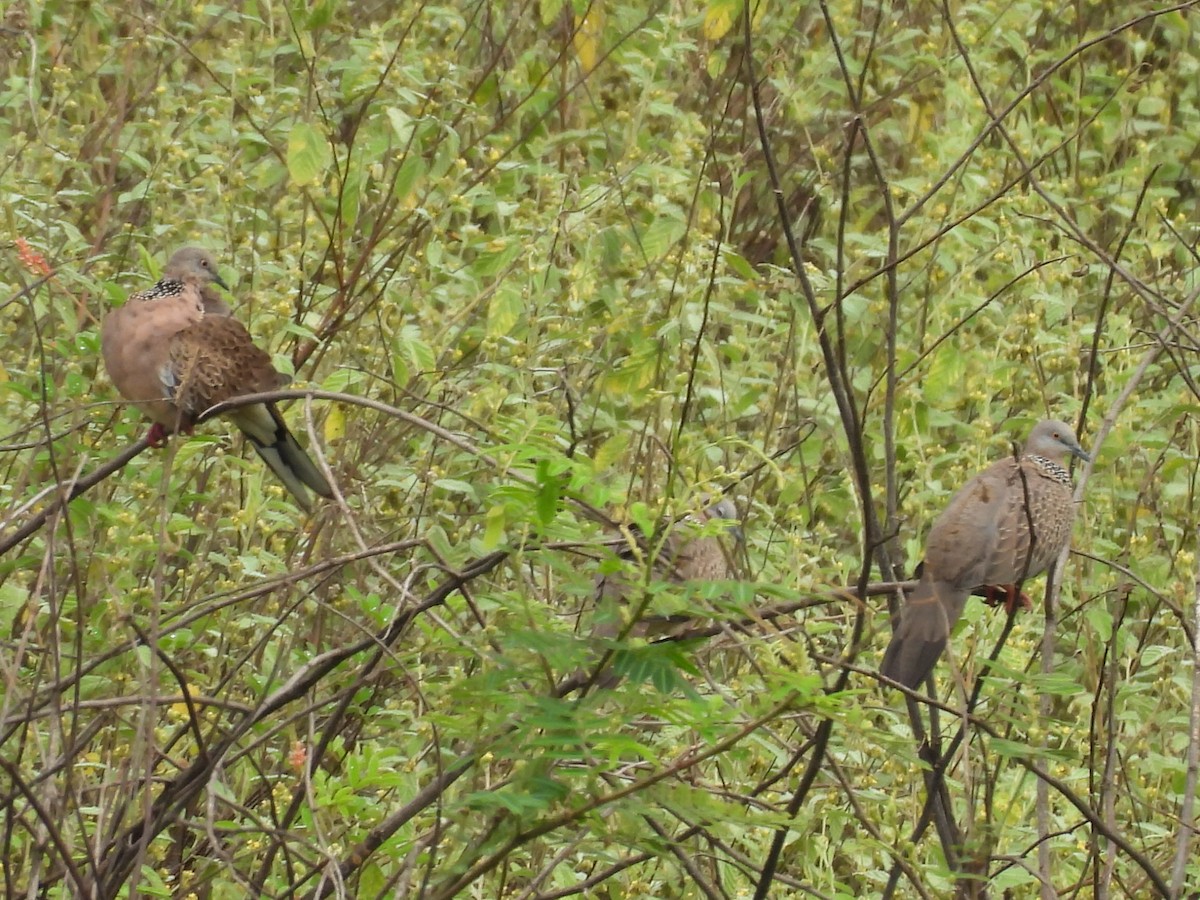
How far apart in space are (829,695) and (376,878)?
50.0 inches

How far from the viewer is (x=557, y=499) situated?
2352mm

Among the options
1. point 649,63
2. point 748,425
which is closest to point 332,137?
point 649,63

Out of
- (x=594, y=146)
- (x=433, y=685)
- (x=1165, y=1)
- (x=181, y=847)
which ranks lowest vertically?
(x=181, y=847)

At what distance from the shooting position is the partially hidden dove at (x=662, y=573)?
2275 mm

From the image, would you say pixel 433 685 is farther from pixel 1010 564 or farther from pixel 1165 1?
pixel 1165 1

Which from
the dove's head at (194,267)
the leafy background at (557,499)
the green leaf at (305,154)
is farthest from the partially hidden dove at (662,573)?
the dove's head at (194,267)

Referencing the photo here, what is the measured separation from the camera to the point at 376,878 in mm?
3275

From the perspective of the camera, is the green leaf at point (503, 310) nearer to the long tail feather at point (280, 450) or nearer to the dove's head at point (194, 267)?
the long tail feather at point (280, 450)

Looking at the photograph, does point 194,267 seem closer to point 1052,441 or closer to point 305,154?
point 305,154

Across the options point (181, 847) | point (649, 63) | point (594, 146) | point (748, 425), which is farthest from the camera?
point (594, 146)

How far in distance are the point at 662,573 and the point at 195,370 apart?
6.72 ft

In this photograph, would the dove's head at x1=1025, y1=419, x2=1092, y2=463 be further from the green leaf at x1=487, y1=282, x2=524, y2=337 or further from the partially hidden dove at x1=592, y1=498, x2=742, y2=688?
the green leaf at x1=487, y1=282, x2=524, y2=337

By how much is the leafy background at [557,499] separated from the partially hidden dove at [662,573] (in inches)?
1.9

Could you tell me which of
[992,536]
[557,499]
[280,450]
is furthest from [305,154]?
[557,499]
